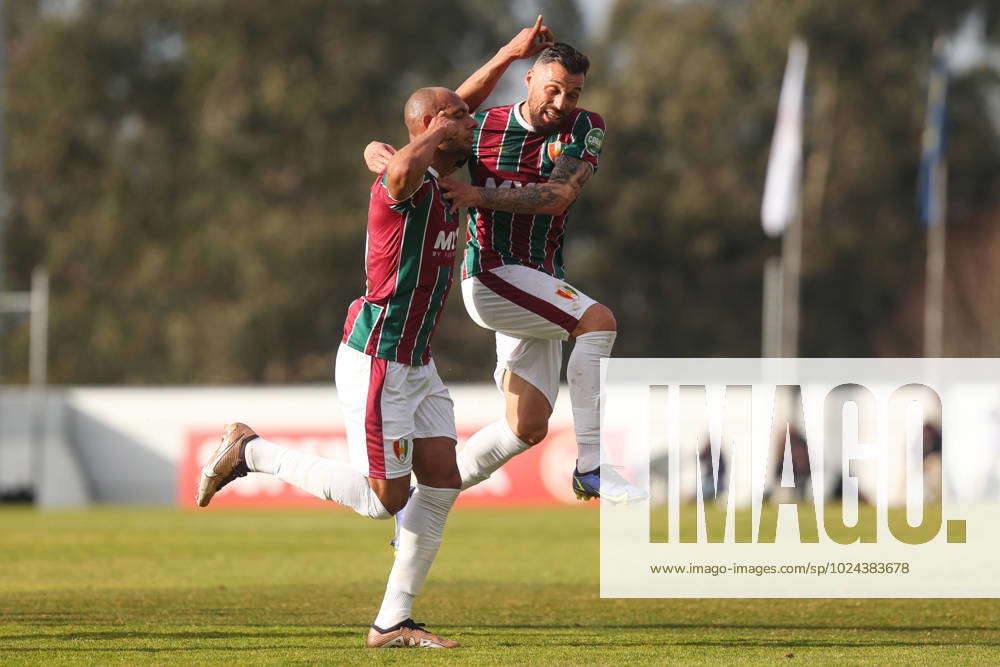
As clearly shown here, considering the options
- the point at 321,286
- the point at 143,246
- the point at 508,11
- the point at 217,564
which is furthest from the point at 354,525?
the point at 508,11

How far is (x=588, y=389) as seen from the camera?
9.04 m

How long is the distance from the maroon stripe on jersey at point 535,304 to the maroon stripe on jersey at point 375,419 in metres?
1.16

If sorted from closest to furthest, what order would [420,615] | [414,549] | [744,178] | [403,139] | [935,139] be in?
[414,549] → [420,615] → [935,139] → [403,139] → [744,178]

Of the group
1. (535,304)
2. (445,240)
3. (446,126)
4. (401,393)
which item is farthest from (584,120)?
(401,393)

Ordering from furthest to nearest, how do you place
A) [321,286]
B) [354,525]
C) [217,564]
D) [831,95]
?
1. [831,95]
2. [321,286]
3. [354,525]
4. [217,564]

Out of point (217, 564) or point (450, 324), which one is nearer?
point (217, 564)

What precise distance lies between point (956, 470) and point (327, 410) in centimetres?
1104

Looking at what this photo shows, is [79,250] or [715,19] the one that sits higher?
[715,19]

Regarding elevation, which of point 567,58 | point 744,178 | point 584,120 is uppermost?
point 744,178

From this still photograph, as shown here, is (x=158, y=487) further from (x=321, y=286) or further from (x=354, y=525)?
(x=321, y=286)

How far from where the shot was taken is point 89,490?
2877 centimetres

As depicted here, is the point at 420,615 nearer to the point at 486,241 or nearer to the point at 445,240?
the point at 486,241

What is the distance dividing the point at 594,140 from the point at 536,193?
0.67 metres

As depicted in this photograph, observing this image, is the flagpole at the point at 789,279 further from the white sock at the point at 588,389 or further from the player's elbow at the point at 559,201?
the player's elbow at the point at 559,201
